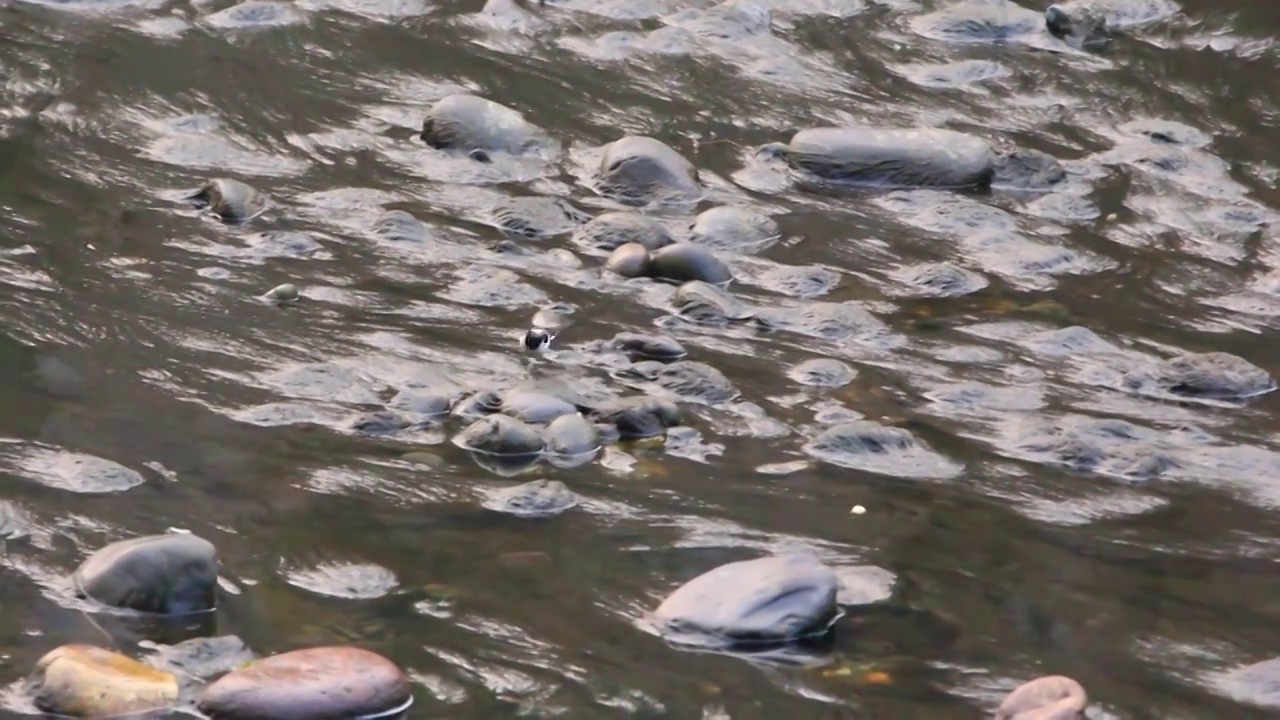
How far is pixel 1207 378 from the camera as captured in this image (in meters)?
3.73

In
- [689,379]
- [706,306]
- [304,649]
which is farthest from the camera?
[706,306]

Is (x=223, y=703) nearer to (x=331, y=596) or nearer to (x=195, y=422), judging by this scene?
(x=331, y=596)

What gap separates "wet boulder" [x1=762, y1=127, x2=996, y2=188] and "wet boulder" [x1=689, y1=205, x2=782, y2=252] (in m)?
0.45

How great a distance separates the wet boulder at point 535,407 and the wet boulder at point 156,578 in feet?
2.75

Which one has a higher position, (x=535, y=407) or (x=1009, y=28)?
(x=1009, y=28)

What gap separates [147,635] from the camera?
2.67 meters

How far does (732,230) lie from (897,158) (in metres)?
0.63

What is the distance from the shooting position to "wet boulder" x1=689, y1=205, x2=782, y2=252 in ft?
14.6

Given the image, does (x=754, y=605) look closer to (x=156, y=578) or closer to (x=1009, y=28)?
(x=156, y=578)

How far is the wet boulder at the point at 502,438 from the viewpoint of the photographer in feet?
10.9

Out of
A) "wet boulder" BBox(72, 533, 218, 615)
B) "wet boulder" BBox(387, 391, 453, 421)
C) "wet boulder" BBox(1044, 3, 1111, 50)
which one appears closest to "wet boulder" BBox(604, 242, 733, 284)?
"wet boulder" BBox(387, 391, 453, 421)

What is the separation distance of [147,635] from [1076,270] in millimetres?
2515

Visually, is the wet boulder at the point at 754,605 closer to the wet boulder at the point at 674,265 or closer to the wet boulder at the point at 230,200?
the wet boulder at the point at 674,265

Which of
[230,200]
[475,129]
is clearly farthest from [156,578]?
[475,129]
